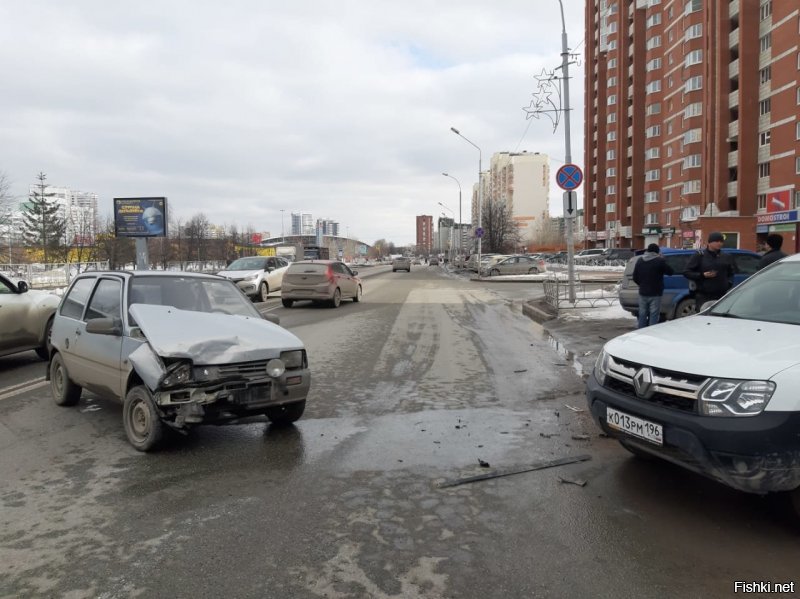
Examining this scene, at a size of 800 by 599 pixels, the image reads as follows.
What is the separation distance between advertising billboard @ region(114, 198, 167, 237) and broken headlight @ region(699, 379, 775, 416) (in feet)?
116

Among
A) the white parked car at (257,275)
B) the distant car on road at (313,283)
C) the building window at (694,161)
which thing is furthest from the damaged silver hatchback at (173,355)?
the building window at (694,161)

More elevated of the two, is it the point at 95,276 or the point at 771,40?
the point at 771,40

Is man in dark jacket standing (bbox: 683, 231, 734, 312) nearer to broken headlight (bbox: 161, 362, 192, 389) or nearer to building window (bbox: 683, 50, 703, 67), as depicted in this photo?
broken headlight (bbox: 161, 362, 192, 389)

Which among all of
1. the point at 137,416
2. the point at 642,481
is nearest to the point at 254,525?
the point at 137,416

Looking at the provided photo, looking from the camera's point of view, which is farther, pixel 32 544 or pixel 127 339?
pixel 127 339

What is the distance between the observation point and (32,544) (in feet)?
10.8

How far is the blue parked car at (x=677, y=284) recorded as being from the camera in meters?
11.7

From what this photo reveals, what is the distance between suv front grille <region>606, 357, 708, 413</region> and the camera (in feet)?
11.3

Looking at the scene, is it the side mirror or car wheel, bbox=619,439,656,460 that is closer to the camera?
car wheel, bbox=619,439,656,460

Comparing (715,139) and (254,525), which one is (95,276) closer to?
(254,525)

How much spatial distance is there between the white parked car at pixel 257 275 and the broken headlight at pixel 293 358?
15271mm

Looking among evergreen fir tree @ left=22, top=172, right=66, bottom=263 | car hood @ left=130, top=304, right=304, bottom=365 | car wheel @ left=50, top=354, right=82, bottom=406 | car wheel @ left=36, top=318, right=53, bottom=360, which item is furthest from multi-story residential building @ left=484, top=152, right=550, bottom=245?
car hood @ left=130, top=304, right=304, bottom=365

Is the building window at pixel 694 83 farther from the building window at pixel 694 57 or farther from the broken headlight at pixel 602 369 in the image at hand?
the broken headlight at pixel 602 369

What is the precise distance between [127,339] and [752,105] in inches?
2304
